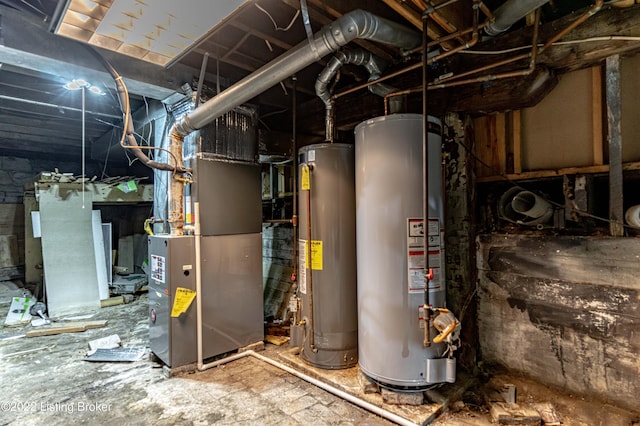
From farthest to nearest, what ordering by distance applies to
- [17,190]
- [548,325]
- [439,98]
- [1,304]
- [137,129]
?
[17,190]
[1,304]
[137,129]
[439,98]
[548,325]

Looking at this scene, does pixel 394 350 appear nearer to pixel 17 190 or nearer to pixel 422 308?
pixel 422 308

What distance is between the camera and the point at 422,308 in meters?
1.96

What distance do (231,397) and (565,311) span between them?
226 cm

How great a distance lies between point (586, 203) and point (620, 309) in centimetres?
64

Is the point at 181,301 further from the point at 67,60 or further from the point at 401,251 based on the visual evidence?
the point at 67,60

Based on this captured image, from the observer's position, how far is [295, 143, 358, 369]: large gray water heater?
98.0 inches

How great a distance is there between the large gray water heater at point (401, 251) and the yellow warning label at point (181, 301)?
142 cm

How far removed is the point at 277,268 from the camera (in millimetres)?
4105

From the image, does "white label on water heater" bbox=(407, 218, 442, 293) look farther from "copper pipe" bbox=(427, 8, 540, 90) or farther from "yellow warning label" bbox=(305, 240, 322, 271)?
"copper pipe" bbox=(427, 8, 540, 90)

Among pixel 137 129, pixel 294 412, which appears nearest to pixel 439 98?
pixel 294 412

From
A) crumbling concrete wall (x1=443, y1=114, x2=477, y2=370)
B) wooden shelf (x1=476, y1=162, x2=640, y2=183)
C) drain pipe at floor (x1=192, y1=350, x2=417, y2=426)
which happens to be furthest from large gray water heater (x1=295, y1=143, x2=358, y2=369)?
wooden shelf (x1=476, y1=162, x2=640, y2=183)

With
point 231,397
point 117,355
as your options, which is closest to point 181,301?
point 231,397

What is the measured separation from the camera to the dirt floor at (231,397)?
6.31 feet

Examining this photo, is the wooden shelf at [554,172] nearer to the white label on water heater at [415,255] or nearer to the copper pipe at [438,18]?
the white label on water heater at [415,255]
